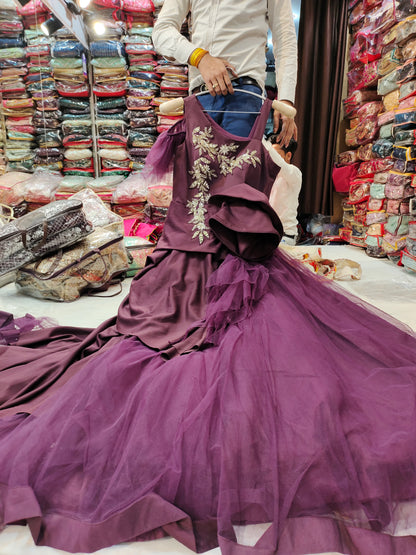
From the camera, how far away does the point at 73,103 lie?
357cm

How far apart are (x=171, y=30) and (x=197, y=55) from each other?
0.18 meters

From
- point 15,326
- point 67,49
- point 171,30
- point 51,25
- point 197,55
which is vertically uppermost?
point 51,25

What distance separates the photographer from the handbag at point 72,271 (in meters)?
2.05

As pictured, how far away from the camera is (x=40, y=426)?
80 cm

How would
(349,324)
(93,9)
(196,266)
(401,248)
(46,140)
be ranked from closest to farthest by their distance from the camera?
(349,324), (196,266), (401,248), (93,9), (46,140)

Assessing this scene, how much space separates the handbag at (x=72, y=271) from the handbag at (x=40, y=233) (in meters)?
0.05

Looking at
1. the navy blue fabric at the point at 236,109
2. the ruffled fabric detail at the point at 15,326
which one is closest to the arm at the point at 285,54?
the navy blue fabric at the point at 236,109

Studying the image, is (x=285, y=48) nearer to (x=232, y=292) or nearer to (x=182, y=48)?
(x=182, y=48)

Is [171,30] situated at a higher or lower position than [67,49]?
lower

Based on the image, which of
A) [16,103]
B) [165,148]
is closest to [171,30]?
[165,148]

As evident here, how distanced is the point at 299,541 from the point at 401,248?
267 cm

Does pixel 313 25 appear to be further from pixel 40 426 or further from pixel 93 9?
pixel 40 426

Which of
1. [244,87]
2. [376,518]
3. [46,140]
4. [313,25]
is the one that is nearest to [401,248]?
[244,87]

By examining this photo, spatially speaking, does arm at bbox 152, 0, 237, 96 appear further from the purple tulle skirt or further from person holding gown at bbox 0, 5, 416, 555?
the purple tulle skirt
